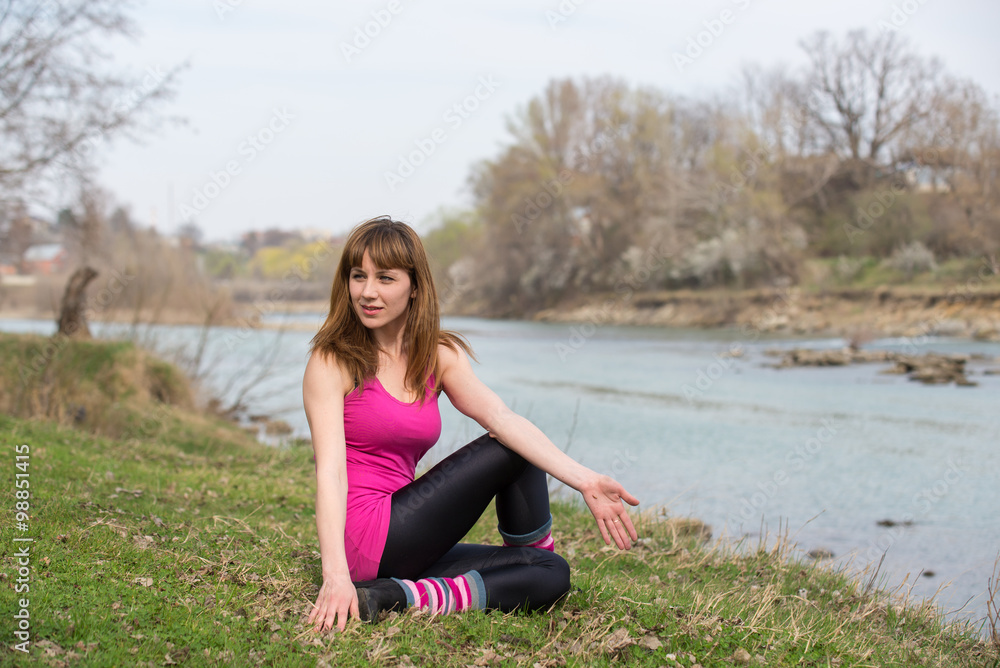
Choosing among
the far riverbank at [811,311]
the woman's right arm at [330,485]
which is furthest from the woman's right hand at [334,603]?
the far riverbank at [811,311]

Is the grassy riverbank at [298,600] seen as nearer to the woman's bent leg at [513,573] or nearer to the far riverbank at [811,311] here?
the woman's bent leg at [513,573]

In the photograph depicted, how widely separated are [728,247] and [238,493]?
38005mm

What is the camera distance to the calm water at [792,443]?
795 cm

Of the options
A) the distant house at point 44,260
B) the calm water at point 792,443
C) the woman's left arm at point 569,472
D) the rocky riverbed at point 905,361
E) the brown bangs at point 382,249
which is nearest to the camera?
the woman's left arm at point 569,472

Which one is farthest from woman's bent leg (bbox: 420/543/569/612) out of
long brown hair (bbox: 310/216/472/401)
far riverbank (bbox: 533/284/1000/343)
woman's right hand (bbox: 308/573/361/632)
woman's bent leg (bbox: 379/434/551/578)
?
far riverbank (bbox: 533/284/1000/343)

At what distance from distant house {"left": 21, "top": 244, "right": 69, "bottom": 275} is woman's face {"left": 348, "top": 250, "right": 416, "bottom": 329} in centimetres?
1857

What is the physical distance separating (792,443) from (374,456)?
11191mm

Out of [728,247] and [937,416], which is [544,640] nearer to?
[937,416]

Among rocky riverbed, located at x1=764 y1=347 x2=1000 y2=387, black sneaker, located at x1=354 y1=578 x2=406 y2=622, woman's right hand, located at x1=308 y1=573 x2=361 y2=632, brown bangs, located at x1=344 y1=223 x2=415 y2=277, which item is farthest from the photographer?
rocky riverbed, located at x1=764 y1=347 x2=1000 y2=387

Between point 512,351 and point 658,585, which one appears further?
point 512,351

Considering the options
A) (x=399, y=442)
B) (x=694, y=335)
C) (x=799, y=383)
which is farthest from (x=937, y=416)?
(x=694, y=335)

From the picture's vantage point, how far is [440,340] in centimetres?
357

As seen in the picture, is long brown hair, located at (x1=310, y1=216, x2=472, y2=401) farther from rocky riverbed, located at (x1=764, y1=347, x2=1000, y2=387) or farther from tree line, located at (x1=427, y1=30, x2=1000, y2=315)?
tree line, located at (x1=427, y1=30, x2=1000, y2=315)

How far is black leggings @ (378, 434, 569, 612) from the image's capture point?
10.6ft
